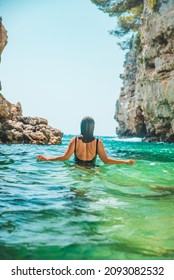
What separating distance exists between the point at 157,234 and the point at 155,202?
124cm

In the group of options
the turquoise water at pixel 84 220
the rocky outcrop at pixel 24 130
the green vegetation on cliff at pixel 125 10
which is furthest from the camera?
the green vegetation on cliff at pixel 125 10

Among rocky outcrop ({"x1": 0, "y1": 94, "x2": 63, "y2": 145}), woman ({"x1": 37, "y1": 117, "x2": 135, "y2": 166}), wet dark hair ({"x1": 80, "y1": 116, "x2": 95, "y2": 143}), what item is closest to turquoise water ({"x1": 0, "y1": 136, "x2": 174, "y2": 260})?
woman ({"x1": 37, "y1": 117, "x2": 135, "y2": 166})

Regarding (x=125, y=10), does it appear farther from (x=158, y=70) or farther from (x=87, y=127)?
(x=87, y=127)

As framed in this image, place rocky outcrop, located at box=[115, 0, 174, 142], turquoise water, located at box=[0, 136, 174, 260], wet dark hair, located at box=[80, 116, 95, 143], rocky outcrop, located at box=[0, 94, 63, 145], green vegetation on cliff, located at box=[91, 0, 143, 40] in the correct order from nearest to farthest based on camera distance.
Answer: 1. turquoise water, located at box=[0, 136, 174, 260]
2. wet dark hair, located at box=[80, 116, 95, 143]
3. rocky outcrop, located at box=[0, 94, 63, 145]
4. rocky outcrop, located at box=[115, 0, 174, 142]
5. green vegetation on cliff, located at box=[91, 0, 143, 40]

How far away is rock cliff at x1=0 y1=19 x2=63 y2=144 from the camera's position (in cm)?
2135

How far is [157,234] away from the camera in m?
2.71

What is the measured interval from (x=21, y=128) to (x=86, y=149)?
17.5 meters

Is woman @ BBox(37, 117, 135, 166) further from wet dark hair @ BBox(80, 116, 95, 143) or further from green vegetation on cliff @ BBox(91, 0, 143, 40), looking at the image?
green vegetation on cliff @ BBox(91, 0, 143, 40)

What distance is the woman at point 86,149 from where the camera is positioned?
18.4 ft

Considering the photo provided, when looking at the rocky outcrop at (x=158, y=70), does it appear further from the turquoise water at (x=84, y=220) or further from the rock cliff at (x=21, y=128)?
the turquoise water at (x=84, y=220)

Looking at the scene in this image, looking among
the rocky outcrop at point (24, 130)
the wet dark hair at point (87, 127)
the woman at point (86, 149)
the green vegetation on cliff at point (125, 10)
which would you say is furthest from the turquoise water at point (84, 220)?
the green vegetation on cliff at point (125, 10)

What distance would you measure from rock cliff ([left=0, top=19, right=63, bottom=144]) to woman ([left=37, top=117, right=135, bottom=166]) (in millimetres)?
15467

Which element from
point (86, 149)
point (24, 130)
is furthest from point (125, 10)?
point (86, 149)

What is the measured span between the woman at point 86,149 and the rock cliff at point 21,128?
50.7 ft
